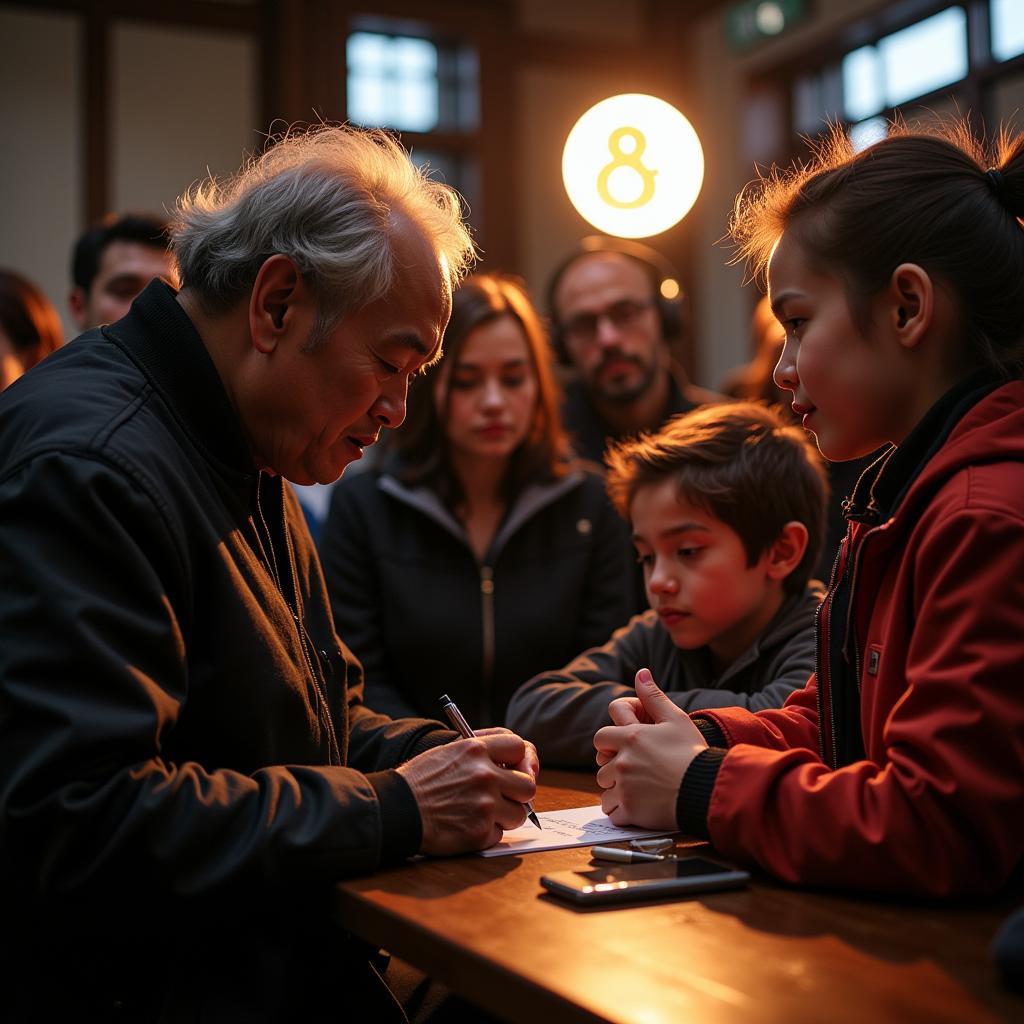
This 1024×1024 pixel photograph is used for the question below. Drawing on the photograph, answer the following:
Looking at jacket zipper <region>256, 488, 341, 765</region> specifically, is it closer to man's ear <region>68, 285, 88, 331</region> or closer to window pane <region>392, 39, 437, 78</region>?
man's ear <region>68, 285, 88, 331</region>

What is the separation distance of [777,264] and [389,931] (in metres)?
0.79

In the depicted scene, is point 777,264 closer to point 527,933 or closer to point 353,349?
→ point 353,349

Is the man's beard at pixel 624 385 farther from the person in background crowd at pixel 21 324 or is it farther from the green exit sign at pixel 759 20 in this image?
the green exit sign at pixel 759 20

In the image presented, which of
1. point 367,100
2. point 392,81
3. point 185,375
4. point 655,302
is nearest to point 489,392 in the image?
point 655,302

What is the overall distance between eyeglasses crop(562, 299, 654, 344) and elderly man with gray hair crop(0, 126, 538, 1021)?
68.0 inches

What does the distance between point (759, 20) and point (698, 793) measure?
5554 millimetres

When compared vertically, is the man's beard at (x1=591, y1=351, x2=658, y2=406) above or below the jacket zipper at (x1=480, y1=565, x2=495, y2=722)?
above

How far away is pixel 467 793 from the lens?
1.30 metres

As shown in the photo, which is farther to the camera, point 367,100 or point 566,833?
point 367,100

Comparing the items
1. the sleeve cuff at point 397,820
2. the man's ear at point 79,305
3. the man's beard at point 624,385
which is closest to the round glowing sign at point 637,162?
the man's beard at point 624,385

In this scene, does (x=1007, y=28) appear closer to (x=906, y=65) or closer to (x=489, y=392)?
(x=906, y=65)

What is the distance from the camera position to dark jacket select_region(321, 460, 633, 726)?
8.13 feet

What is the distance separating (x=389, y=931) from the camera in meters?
1.10

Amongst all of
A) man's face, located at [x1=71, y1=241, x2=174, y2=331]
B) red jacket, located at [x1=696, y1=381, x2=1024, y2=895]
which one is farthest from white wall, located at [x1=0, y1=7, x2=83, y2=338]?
red jacket, located at [x1=696, y1=381, x2=1024, y2=895]
